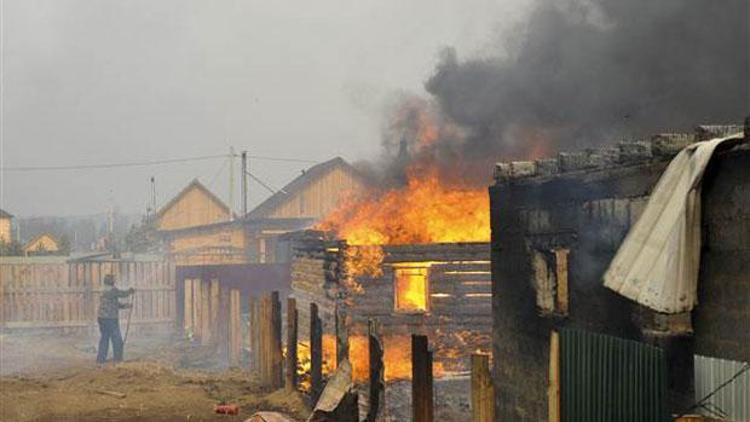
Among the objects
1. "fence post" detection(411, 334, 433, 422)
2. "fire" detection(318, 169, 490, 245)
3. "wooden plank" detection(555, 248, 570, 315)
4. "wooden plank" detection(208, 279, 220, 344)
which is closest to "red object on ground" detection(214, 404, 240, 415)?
"fence post" detection(411, 334, 433, 422)

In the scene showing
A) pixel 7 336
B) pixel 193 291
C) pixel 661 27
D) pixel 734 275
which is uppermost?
pixel 661 27

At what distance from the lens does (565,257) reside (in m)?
9.65

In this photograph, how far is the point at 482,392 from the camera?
679 centimetres

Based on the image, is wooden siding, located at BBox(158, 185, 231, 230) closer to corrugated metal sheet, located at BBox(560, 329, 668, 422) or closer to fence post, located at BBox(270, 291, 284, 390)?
fence post, located at BBox(270, 291, 284, 390)

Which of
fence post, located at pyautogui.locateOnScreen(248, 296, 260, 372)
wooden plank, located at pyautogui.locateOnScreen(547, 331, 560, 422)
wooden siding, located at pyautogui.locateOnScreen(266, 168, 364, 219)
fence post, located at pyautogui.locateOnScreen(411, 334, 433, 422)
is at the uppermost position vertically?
wooden siding, located at pyautogui.locateOnScreen(266, 168, 364, 219)

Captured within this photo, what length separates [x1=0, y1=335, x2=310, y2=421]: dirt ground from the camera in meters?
12.7

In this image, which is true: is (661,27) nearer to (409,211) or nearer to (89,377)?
(409,211)

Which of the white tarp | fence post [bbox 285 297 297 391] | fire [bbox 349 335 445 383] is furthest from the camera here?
fire [bbox 349 335 445 383]

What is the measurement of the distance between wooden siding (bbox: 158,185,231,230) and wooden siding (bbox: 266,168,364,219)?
14098 mm

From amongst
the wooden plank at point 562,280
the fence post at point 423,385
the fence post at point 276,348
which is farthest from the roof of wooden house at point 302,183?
the fence post at point 423,385

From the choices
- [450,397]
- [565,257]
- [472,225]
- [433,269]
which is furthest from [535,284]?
[472,225]

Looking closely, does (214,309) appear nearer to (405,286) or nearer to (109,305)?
(109,305)

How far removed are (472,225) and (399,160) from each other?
5512mm

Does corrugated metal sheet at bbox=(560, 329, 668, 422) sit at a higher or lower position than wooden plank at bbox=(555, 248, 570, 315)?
lower
